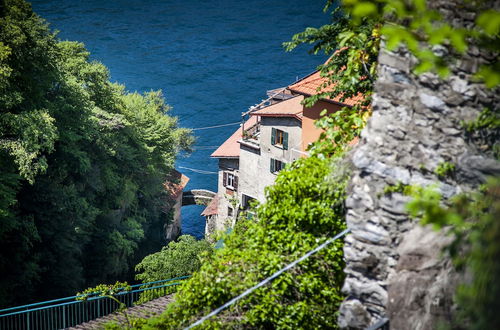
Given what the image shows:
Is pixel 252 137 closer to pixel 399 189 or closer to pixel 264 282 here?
pixel 264 282

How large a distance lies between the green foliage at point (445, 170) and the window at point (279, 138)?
26548mm

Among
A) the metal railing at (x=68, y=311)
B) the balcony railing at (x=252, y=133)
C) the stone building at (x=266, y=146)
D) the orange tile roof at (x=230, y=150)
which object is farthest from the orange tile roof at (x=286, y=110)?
the metal railing at (x=68, y=311)

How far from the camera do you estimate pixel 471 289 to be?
14.7ft

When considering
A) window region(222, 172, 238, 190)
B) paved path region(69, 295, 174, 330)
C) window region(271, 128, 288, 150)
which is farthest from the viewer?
window region(222, 172, 238, 190)

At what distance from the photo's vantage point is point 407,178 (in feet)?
25.8

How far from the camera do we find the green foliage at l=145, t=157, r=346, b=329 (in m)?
10.0

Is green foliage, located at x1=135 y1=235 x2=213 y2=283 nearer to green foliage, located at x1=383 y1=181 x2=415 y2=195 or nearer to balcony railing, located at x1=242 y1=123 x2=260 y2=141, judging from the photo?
balcony railing, located at x1=242 y1=123 x2=260 y2=141

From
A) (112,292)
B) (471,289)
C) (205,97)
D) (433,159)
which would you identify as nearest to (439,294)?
(433,159)

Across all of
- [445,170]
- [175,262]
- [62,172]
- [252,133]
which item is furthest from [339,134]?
[252,133]

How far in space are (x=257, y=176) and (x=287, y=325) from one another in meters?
28.9

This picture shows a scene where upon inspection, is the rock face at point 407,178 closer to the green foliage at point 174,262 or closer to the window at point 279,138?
the green foliage at point 174,262

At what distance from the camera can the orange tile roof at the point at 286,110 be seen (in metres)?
32.9

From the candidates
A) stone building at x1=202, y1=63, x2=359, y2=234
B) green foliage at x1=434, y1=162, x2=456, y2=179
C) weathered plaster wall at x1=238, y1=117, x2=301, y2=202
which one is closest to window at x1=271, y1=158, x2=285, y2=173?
stone building at x1=202, y1=63, x2=359, y2=234

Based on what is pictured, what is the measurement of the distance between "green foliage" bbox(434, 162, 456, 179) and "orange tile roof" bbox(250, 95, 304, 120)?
2484 centimetres
